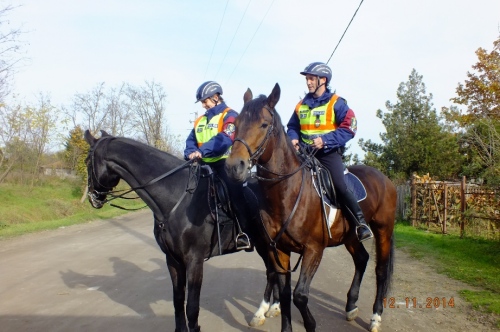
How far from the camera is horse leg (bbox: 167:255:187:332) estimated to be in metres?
4.89

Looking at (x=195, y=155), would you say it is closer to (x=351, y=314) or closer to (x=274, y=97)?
(x=274, y=97)

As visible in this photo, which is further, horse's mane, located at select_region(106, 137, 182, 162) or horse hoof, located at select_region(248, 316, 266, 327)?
horse hoof, located at select_region(248, 316, 266, 327)

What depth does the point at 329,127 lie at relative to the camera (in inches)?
199

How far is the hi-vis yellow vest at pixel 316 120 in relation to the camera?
502 cm

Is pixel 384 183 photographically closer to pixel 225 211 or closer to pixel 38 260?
pixel 225 211

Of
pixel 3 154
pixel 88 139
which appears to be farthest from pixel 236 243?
pixel 3 154

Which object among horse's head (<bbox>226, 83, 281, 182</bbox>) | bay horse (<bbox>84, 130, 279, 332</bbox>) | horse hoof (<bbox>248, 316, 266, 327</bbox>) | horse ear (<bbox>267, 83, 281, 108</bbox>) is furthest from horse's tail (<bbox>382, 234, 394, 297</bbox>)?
horse ear (<bbox>267, 83, 281, 108</bbox>)

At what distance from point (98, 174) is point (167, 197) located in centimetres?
87

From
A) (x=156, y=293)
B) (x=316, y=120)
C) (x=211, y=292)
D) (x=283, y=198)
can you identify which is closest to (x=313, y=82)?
(x=316, y=120)

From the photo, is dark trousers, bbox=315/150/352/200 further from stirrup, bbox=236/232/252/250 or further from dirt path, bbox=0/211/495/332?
dirt path, bbox=0/211/495/332

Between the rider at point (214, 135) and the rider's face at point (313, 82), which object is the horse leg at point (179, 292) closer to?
the rider at point (214, 135)

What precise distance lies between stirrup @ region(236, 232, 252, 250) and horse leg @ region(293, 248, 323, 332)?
101 cm

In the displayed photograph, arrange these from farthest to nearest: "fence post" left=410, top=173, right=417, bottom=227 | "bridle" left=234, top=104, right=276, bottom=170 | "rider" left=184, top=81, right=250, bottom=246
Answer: "fence post" left=410, top=173, right=417, bottom=227
"rider" left=184, top=81, right=250, bottom=246
"bridle" left=234, top=104, right=276, bottom=170

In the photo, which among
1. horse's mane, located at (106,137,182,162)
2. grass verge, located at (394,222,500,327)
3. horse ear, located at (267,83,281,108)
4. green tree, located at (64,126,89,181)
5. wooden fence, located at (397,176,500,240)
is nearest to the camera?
horse ear, located at (267,83,281,108)
